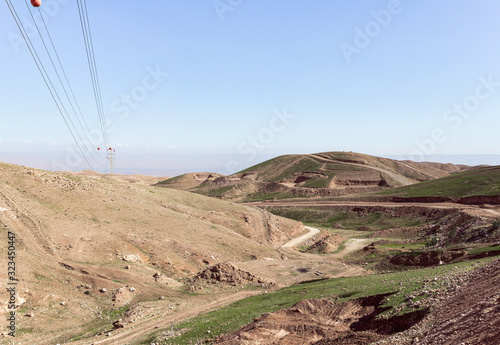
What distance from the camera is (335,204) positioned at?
104 meters

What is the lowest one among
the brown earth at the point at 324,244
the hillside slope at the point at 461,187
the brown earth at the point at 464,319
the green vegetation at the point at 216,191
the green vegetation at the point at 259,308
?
the brown earth at the point at 324,244

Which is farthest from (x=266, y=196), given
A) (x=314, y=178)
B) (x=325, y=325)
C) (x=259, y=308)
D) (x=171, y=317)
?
(x=325, y=325)

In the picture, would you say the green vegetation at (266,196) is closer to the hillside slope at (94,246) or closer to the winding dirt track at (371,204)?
the winding dirt track at (371,204)

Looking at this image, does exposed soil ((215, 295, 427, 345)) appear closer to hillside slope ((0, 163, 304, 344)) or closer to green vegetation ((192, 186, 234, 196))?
hillside slope ((0, 163, 304, 344))

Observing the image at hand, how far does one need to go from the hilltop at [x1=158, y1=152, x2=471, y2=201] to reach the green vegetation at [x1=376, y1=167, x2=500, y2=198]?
17775mm

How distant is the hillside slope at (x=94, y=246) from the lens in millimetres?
31297

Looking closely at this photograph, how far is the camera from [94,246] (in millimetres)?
42656

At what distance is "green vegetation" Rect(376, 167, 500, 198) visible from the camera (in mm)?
90000

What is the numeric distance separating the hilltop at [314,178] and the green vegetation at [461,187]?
700 inches

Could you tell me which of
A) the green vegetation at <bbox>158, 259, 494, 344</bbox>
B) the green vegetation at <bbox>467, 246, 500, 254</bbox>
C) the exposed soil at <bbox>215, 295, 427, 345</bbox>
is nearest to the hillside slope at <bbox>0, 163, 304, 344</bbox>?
the green vegetation at <bbox>158, 259, 494, 344</bbox>

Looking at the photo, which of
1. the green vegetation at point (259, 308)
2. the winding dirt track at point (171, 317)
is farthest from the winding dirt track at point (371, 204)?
the green vegetation at point (259, 308)

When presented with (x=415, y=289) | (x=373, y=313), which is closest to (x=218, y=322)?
(x=373, y=313)

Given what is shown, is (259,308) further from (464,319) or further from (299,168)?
(299,168)

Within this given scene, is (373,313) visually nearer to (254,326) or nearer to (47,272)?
(254,326)
